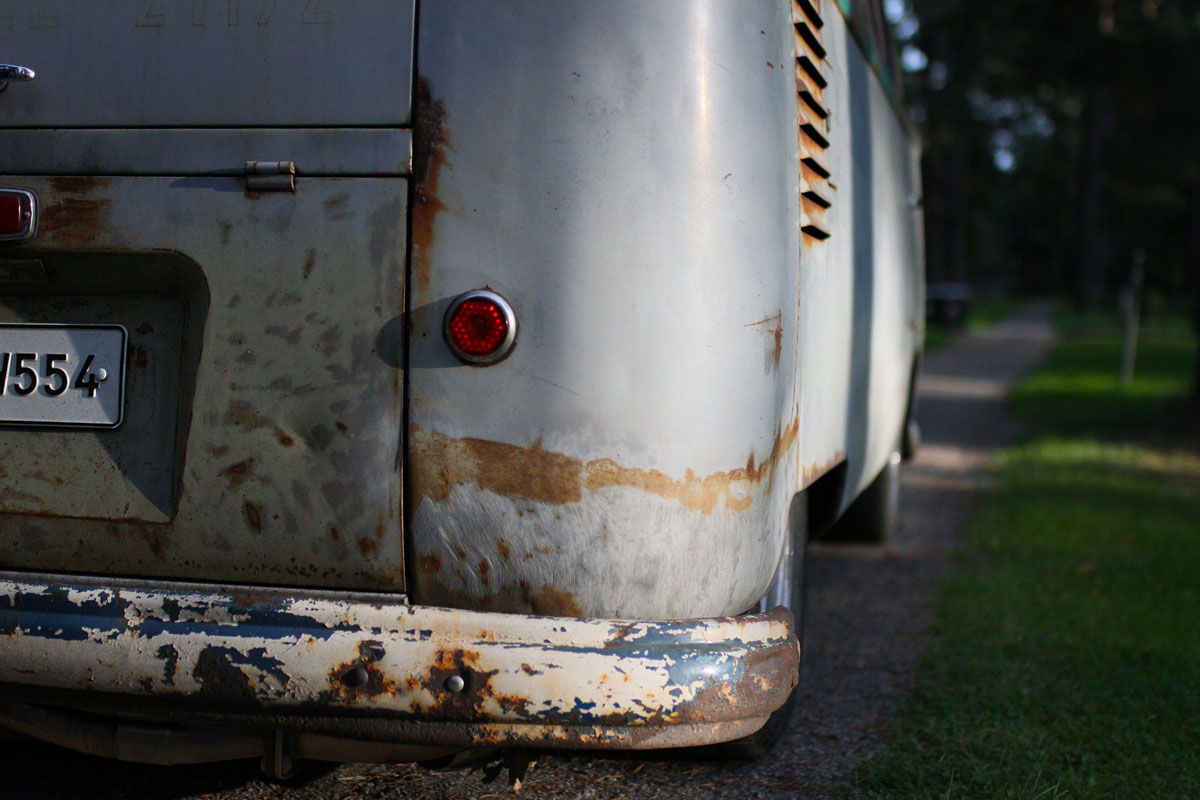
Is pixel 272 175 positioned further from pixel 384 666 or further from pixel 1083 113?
pixel 1083 113

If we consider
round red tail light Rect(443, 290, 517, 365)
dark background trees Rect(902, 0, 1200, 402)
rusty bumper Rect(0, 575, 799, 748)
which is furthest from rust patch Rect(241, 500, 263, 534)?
dark background trees Rect(902, 0, 1200, 402)

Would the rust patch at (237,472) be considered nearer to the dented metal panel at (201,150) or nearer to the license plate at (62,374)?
the license plate at (62,374)

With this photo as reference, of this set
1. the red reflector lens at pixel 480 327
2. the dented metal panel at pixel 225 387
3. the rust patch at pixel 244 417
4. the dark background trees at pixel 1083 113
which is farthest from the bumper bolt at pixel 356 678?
the dark background trees at pixel 1083 113

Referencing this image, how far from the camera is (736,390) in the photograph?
1.92m

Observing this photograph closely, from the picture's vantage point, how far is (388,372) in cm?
186

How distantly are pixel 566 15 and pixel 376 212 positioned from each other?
1.46ft

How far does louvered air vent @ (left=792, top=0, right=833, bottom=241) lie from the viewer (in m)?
2.18

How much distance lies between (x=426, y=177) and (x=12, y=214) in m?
0.73

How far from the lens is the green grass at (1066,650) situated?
2.70m

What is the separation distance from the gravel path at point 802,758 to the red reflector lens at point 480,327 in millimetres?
1110

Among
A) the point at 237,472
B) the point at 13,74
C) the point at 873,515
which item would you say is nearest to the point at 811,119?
the point at 237,472

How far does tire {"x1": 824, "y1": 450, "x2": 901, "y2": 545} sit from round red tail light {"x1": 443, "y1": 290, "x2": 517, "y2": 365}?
3448 millimetres

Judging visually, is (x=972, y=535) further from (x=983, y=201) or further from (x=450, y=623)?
(x=983, y=201)

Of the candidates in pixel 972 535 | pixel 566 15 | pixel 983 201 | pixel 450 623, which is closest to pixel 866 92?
pixel 566 15
